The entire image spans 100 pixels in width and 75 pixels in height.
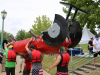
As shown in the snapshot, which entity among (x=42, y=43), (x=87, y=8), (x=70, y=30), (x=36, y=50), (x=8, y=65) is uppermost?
(x=87, y=8)

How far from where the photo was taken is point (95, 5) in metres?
11.1

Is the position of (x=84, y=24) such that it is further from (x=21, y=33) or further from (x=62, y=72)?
(x=21, y=33)

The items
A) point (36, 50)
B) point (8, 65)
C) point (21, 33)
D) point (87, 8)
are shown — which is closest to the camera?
point (36, 50)

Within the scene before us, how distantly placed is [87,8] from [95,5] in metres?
0.91

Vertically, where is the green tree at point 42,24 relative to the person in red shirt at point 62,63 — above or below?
above

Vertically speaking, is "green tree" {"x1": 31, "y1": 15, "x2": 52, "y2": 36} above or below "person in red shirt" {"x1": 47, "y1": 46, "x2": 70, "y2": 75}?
above

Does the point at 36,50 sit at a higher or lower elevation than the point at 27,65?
higher

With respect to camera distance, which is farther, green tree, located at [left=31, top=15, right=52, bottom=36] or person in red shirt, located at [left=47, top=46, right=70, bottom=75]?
green tree, located at [left=31, top=15, right=52, bottom=36]

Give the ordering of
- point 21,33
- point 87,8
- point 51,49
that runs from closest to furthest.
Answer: point 51,49
point 87,8
point 21,33

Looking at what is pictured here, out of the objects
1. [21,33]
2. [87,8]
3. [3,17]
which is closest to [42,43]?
[3,17]

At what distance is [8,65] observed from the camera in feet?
15.4

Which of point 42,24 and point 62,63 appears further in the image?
point 42,24

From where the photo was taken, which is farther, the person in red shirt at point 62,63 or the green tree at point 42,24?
the green tree at point 42,24

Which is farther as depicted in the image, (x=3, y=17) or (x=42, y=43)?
(x=3, y=17)
